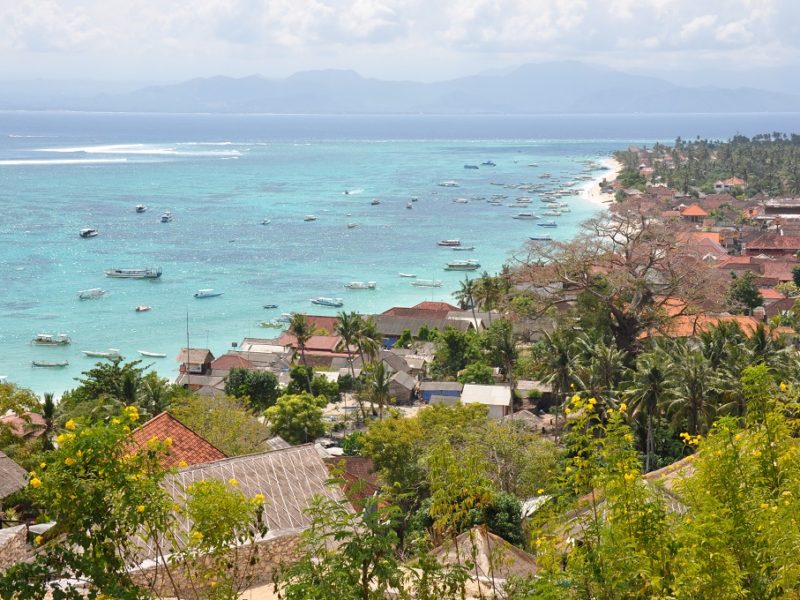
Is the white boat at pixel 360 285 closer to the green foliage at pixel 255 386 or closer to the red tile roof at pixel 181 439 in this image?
the green foliage at pixel 255 386

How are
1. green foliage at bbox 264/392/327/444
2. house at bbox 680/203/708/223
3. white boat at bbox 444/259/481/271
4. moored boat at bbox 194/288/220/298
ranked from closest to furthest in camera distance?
green foliage at bbox 264/392/327/444, moored boat at bbox 194/288/220/298, white boat at bbox 444/259/481/271, house at bbox 680/203/708/223

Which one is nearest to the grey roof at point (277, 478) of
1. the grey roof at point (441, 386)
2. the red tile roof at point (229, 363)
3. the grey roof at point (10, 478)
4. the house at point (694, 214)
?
the grey roof at point (10, 478)

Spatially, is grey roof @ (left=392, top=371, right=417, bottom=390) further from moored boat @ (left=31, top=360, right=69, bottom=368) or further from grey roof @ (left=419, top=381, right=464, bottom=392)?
moored boat @ (left=31, top=360, right=69, bottom=368)

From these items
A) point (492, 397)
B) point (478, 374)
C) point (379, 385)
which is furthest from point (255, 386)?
point (492, 397)

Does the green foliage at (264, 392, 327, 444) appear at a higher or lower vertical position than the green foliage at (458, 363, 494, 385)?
higher

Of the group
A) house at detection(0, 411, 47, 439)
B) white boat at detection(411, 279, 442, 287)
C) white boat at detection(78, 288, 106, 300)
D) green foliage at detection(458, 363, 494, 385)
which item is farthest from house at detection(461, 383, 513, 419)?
white boat at detection(78, 288, 106, 300)

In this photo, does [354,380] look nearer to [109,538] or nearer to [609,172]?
[109,538]

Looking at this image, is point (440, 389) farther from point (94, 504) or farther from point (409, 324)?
point (94, 504)
